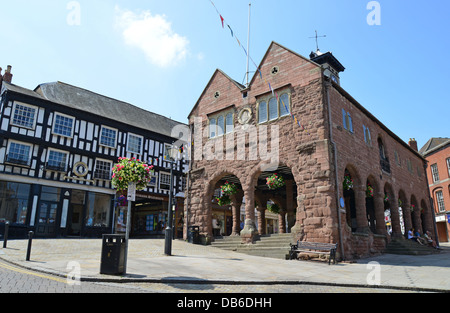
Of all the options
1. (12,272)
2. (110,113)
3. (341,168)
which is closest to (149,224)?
(110,113)

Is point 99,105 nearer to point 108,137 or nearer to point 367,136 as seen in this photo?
point 108,137

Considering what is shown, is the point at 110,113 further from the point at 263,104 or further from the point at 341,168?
the point at 341,168

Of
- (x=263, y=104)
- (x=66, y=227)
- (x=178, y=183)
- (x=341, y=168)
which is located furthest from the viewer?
(x=178, y=183)

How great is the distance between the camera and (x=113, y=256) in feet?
23.5

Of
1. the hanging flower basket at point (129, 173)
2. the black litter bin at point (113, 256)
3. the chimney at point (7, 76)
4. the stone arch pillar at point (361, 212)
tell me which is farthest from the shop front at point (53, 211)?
the stone arch pillar at point (361, 212)

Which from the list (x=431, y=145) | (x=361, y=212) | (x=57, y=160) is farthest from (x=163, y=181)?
(x=431, y=145)

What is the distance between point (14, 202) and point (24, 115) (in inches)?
209

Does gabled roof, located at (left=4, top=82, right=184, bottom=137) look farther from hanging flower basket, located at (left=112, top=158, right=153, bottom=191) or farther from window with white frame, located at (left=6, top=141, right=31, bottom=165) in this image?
hanging flower basket, located at (left=112, top=158, right=153, bottom=191)

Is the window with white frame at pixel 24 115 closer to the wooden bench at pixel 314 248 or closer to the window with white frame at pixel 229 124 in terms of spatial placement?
the window with white frame at pixel 229 124

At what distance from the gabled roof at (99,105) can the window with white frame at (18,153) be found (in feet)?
10.5

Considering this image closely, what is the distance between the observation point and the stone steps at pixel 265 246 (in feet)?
42.1

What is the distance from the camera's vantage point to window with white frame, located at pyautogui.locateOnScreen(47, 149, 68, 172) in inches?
811

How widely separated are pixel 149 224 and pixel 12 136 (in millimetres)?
11695
